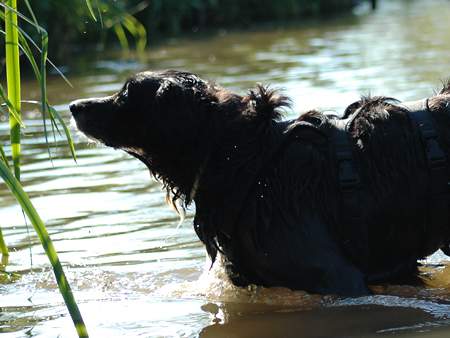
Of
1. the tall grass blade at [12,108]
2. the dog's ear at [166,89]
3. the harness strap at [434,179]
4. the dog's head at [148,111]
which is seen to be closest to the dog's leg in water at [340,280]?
the harness strap at [434,179]

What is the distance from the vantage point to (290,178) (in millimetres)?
4824

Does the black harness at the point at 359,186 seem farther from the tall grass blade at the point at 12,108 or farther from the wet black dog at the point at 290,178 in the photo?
the tall grass blade at the point at 12,108

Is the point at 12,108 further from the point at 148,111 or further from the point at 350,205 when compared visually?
the point at 350,205

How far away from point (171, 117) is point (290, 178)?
0.67 metres

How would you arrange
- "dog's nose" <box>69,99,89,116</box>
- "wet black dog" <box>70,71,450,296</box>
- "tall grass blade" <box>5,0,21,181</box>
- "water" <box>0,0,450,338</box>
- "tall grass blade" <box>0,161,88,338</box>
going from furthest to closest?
"dog's nose" <box>69,99,89,116</box>
"wet black dog" <box>70,71,450,296</box>
"water" <box>0,0,450,338</box>
"tall grass blade" <box>5,0,21,181</box>
"tall grass blade" <box>0,161,88,338</box>

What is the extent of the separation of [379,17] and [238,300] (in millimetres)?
17672

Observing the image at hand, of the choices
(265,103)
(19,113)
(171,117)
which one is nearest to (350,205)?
(265,103)

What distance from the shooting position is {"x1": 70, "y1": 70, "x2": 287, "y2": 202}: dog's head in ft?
16.0

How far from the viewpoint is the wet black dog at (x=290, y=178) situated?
478 cm

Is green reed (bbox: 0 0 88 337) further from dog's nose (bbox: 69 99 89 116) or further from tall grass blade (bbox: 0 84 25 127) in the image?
dog's nose (bbox: 69 99 89 116)

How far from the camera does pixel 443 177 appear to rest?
4832mm

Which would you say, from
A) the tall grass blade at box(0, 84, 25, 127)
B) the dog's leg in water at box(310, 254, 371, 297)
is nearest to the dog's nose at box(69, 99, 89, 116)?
the tall grass blade at box(0, 84, 25, 127)

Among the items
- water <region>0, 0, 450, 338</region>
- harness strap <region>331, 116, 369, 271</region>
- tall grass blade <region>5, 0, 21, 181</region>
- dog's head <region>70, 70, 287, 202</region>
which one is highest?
tall grass blade <region>5, 0, 21, 181</region>

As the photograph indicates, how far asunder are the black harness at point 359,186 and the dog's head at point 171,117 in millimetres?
420
